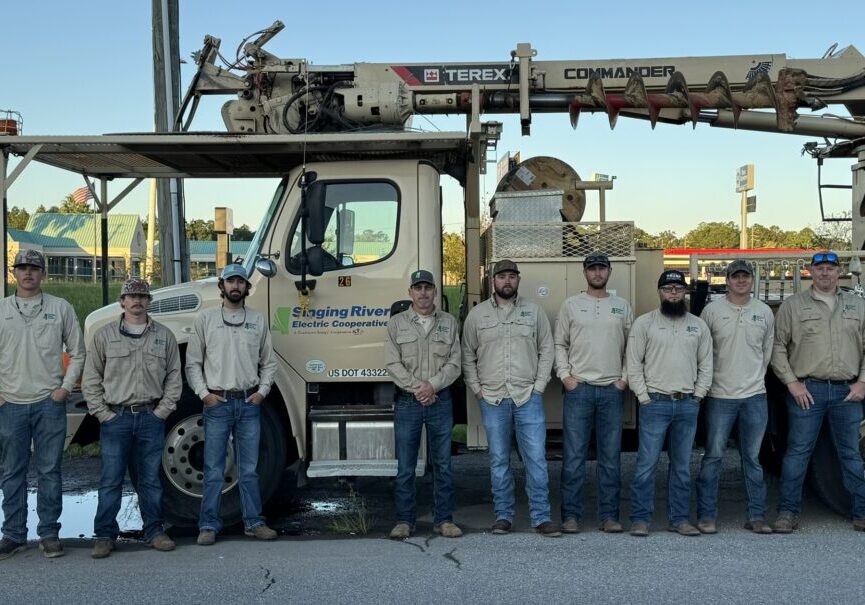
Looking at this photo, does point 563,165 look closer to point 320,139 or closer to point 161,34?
point 320,139

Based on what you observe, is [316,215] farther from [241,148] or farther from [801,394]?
[801,394]

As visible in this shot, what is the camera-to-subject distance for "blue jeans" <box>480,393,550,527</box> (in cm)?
639

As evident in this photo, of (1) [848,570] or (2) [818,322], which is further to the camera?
(2) [818,322]

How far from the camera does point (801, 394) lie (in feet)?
21.0

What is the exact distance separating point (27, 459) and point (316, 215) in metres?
2.56

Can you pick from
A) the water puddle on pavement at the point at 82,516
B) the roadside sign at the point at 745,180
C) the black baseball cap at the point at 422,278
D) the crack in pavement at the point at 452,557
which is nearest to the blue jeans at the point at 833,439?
the crack in pavement at the point at 452,557

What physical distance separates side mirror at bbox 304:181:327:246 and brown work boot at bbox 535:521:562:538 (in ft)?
8.33

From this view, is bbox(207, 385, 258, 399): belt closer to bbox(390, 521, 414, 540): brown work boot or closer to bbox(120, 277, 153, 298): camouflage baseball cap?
bbox(120, 277, 153, 298): camouflage baseball cap

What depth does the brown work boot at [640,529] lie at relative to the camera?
248 inches

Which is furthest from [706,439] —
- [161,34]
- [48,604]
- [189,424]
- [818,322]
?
[161,34]

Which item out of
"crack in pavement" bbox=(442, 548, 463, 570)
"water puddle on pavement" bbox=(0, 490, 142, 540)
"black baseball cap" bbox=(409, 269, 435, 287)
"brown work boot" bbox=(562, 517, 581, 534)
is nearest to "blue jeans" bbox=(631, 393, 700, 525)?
"brown work boot" bbox=(562, 517, 581, 534)

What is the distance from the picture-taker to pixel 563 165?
7266 millimetres

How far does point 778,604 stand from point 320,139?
13.9 feet

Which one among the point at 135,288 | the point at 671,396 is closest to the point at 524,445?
the point at 671,396
